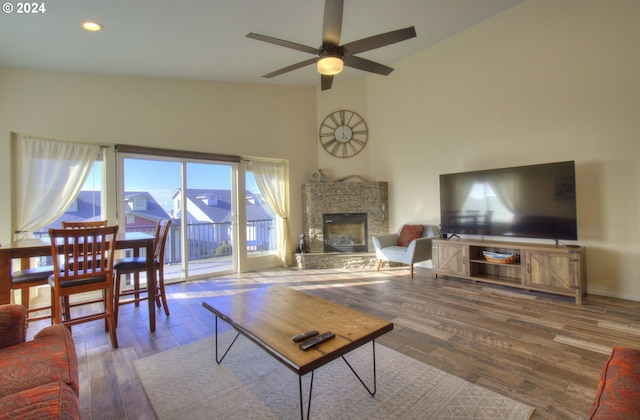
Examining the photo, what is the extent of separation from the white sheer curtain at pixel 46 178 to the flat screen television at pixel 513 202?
17.0ft

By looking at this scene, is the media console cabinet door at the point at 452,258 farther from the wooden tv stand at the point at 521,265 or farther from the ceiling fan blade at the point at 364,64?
the ceiling fan blade at the point at 364,64

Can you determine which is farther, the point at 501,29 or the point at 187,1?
the point at 501,29

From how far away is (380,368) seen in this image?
84.0 inches

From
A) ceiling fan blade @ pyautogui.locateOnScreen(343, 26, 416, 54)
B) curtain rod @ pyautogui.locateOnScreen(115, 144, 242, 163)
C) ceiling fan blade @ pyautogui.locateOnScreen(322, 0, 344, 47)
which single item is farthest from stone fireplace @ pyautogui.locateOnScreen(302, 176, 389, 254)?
ceiling fan blade @ pyautogui.locateOnScreen(322, 0, 344, 47)

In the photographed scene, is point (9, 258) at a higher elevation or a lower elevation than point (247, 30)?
lower

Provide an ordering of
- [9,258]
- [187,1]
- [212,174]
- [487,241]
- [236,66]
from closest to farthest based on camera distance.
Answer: [9,258]
[187,1]
[487,241]
[236,66]
[212,174]

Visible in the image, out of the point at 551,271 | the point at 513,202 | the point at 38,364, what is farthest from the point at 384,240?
the point at 38,364

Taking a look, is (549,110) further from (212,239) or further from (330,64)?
(212,239)

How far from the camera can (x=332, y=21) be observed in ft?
Result: 7.73

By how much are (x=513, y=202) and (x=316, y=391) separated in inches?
140

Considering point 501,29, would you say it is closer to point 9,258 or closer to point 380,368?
point 380,368

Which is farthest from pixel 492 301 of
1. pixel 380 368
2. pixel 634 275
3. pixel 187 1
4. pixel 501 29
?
pixel 187 1

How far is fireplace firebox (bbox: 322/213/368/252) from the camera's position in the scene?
592 cm

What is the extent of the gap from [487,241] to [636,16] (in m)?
2.98
